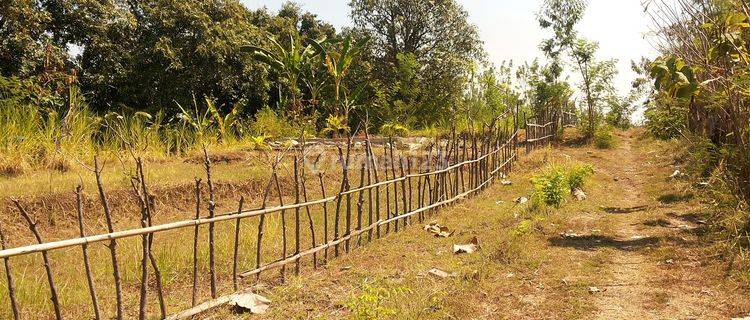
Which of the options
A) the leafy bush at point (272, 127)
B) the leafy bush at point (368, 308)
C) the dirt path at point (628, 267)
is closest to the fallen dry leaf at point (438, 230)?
the dirt path at point (628, 267)

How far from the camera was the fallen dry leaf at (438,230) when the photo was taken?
627cm

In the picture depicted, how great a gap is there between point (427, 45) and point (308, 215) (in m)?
17.8

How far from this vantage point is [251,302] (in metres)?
3.96

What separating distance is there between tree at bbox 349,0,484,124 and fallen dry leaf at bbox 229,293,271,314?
1615 centimetres

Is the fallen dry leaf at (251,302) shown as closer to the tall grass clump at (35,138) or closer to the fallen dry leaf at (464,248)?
the fallen dry leaf at (464,248)

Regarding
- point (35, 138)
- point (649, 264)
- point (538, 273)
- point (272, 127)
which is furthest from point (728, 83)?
point (272, 127)

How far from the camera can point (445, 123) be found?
1811 centimetres

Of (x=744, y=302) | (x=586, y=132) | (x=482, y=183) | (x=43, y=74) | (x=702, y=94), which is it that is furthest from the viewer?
(x=586, y=132)

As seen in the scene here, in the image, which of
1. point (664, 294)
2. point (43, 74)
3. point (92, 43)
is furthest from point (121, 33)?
point (664, 294)

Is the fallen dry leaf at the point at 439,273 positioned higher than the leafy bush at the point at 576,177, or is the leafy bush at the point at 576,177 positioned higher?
the leafy bush at the point at 576,177

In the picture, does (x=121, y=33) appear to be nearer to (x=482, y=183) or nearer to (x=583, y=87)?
(x=482, y=183)

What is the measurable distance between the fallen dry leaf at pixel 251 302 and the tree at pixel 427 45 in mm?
16151

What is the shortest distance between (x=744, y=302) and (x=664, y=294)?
0.48 meters

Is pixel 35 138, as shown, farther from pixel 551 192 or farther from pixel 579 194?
pixel 579 194
